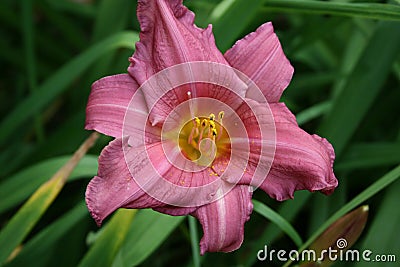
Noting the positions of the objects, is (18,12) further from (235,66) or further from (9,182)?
(235,66)

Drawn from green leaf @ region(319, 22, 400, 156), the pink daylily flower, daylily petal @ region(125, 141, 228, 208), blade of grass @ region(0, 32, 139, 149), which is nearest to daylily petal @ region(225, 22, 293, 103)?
the pink daylily flower

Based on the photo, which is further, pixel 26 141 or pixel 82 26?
pixel 82 26

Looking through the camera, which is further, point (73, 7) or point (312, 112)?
point (73, 7)

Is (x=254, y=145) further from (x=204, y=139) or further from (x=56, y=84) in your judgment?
(x=56, y=84)

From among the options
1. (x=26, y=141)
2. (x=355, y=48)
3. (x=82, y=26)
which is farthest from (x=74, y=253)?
(x=82, y=26)

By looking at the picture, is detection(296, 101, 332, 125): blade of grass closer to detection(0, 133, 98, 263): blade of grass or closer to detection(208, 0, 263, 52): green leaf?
detection(208, 0, 263, 52): green leaf
